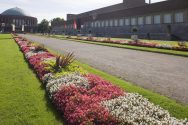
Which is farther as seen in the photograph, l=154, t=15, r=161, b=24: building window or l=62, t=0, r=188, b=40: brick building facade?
l=154, t=15, r=161, b=24: building window

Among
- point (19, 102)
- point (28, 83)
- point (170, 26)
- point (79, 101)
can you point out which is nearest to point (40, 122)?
point (79, 101)

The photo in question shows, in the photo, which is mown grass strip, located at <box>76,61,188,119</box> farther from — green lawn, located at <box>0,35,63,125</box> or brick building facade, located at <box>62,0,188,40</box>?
brick building facade, located at <box>62,0,188,40</box>

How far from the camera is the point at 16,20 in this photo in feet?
551

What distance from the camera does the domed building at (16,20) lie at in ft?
539

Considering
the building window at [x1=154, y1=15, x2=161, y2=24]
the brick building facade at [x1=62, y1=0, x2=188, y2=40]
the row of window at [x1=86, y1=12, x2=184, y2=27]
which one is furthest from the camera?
the building window at [x1=154, y1=15, x2=161, y2=24]

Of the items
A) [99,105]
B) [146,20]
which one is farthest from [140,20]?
[99,105]

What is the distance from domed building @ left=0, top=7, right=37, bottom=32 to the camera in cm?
16425

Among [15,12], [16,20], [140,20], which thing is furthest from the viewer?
[15,12]

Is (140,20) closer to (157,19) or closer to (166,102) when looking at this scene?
(157,19)

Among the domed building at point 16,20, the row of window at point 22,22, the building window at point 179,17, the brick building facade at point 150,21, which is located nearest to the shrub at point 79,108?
the brick building facade at point 150,21

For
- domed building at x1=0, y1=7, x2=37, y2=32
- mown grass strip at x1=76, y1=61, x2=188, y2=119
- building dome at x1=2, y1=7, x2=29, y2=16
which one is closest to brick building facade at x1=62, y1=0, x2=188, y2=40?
mown grass strip at x1=76, y1=61, x2=188, y2=119

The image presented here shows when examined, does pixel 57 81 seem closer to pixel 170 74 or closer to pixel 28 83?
pixel 28 83

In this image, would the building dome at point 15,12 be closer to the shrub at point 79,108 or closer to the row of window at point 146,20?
Answer: the row of window at point 146,20

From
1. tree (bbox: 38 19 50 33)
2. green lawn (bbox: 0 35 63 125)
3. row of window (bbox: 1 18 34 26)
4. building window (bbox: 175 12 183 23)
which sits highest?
row of window (bbox: 1 18 34 26)
